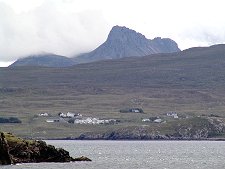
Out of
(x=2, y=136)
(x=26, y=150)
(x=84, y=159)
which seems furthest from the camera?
(x=84, y=159)

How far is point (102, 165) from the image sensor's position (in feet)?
473

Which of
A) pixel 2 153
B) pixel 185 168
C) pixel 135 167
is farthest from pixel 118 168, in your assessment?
pixel 2 153

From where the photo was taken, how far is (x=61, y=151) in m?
147

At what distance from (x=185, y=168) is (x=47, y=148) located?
29827 millimetres

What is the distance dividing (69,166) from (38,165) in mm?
6279

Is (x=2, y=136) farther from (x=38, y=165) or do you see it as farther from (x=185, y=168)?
(x=185, y=168)

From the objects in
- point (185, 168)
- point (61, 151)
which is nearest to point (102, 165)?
point (61, 151)

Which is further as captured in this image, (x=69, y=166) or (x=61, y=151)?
(x=61, y=151)

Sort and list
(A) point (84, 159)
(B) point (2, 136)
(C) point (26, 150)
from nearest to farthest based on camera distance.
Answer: (B) point (2, 136), (C) point (26, 150), (A) point (84, 159)

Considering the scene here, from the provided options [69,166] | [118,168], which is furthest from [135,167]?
[69,166]

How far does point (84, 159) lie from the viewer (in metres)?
157

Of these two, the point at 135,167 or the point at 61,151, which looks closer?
the point at 135,167

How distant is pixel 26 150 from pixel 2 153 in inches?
316

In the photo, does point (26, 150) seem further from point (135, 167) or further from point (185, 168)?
point (185, 168)
